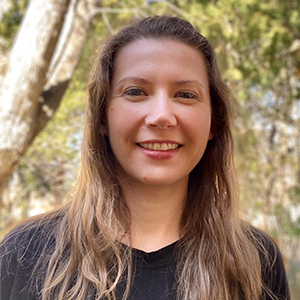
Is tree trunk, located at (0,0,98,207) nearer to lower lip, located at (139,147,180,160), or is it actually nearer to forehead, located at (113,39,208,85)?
forehead, located at (113,39,208,85)

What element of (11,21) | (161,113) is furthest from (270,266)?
(11,21)

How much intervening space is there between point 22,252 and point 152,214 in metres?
0.46

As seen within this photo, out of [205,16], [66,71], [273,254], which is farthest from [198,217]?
[205,16]

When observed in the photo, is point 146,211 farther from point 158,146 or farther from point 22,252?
point 22,252

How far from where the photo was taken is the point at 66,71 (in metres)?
5.19

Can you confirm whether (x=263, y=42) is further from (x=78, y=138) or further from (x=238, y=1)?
(x=78, y=138)

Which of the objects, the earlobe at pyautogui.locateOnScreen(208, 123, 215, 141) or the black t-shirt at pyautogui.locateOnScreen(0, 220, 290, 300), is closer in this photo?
the black t-shirt at pyautogui.locateOnScreen(0, 220, 290, 300)

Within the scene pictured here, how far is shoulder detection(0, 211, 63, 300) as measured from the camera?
140 centimetres

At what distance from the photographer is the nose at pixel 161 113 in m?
1.37

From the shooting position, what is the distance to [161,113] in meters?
1.38

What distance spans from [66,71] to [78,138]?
4.11 ft

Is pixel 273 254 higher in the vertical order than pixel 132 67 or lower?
lower

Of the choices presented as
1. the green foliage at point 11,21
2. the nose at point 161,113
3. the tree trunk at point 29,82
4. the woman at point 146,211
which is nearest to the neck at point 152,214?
the woman at point 146,211

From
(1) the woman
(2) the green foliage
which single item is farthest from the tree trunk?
(1) the woman
